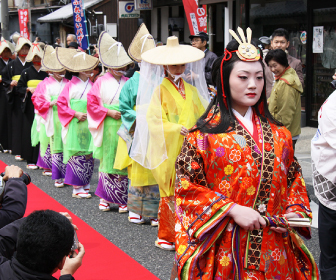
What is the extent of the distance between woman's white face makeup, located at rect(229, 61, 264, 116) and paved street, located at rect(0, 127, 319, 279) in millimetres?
1920

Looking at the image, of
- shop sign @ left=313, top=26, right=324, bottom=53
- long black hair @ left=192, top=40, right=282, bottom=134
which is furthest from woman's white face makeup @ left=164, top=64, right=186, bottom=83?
shop sign @ left=313, top=26, right=324, bottom=53

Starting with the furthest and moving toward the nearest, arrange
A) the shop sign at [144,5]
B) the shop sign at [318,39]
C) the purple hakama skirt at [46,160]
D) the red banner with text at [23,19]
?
the red banner with text at [23,19]
the shop sign at [144,5]
the shop sign at [318,39]
the purple hakama skirt at [46,160]

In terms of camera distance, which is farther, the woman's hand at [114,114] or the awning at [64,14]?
the awning at [64,14]

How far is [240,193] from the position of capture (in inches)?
79.0

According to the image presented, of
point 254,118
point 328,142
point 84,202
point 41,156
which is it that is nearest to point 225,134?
point 254,118

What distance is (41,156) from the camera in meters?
7.06

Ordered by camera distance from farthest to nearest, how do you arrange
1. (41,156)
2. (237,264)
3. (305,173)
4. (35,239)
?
(41,156)
(305,173)
(237,264)
(35,239)

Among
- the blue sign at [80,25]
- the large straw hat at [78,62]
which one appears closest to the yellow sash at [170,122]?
the large straw hat at [78,62]

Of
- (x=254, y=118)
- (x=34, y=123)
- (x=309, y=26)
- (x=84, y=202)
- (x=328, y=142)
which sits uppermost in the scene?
(x=309, y=26)

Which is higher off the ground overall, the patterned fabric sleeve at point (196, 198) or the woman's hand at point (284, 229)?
the patterned fabric sleeve at point (196, 198)

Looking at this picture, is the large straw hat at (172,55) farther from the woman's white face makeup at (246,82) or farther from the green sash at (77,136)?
the green sash at (77,136)

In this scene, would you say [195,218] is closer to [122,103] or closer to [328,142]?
[328,142]

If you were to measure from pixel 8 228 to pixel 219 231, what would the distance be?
3.16 ft

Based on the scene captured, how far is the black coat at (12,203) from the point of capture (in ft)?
7.73
